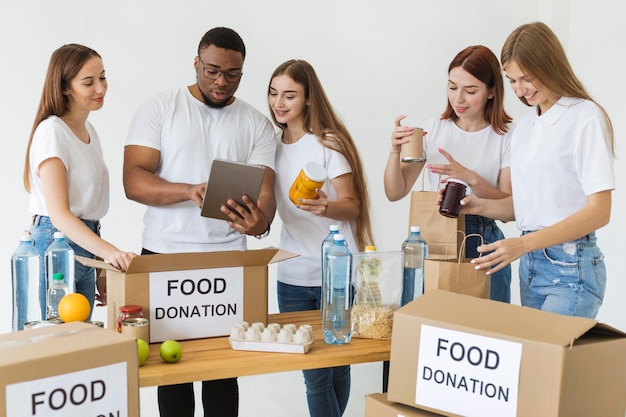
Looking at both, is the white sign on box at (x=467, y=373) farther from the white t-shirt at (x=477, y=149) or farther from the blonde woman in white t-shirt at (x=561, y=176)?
the white t-shirt at (x=477, y=149)

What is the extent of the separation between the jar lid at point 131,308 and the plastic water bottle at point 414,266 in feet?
2.36

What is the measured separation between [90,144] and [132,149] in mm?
176

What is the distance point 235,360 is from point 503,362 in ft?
2.04

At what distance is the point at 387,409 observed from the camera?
64.9 inches

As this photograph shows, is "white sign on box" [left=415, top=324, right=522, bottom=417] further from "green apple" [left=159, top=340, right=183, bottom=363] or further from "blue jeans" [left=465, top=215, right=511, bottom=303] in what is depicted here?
"blue jeans" [left=465, top=215, right=511, bottom=303]

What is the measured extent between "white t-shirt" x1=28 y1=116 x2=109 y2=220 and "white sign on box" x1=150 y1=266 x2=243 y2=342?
684mm

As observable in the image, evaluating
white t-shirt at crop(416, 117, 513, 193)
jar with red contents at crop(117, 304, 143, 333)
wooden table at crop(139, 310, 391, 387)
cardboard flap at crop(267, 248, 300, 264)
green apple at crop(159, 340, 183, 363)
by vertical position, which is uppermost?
white t-shirt at crop(416, 117, 513, 193)

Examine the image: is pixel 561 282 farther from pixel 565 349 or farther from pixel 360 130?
pixel 360 130

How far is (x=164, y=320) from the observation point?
6.13ft

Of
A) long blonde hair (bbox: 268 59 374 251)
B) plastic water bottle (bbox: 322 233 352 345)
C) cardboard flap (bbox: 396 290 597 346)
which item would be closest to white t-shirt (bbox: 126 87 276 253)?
long blonde hair (bbox: 268 59 374 251)

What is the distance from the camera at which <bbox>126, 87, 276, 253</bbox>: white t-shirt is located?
8.04ft

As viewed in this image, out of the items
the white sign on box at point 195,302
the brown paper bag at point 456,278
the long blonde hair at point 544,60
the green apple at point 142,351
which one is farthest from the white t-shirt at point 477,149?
the green apple at point 142,351

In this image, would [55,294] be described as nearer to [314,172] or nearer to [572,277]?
[314,172]

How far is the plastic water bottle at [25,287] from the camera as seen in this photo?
1997mm
